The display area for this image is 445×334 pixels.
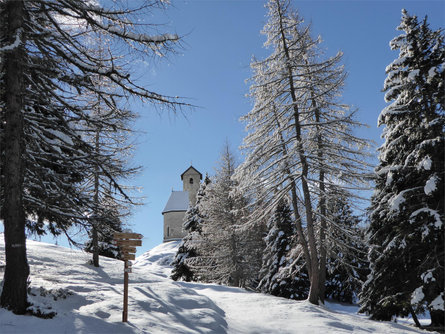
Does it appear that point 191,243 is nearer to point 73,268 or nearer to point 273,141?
point 73,268

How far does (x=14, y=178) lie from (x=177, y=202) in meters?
60.3

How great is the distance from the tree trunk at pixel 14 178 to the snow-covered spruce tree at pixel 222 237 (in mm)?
15131

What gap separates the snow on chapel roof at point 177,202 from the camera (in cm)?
6556

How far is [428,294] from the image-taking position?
10594 mm

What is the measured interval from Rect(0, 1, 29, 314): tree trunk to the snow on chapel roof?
2267 inches

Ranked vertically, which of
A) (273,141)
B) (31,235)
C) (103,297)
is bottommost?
(103,297)

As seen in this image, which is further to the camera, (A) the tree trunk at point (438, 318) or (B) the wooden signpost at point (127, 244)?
(A) the tree trunk at point (438, 318)

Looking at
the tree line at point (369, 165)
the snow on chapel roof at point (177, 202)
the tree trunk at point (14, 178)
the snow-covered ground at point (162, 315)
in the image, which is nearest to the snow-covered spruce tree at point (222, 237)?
the tree line at point (369, 165)

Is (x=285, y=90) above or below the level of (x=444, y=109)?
above

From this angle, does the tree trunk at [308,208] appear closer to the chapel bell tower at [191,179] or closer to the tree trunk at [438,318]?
the tree trunk at [438,318]

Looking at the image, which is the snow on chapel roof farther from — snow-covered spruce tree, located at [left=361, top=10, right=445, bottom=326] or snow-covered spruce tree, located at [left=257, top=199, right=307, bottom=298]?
snow-covered spruce tree, located at [left=361, top=10, right=445, bottom=326]

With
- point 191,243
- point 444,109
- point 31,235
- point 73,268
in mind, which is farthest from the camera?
point 191,243

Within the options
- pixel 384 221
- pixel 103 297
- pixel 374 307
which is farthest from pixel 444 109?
pixel 103 297

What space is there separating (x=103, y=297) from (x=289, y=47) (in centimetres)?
1203
